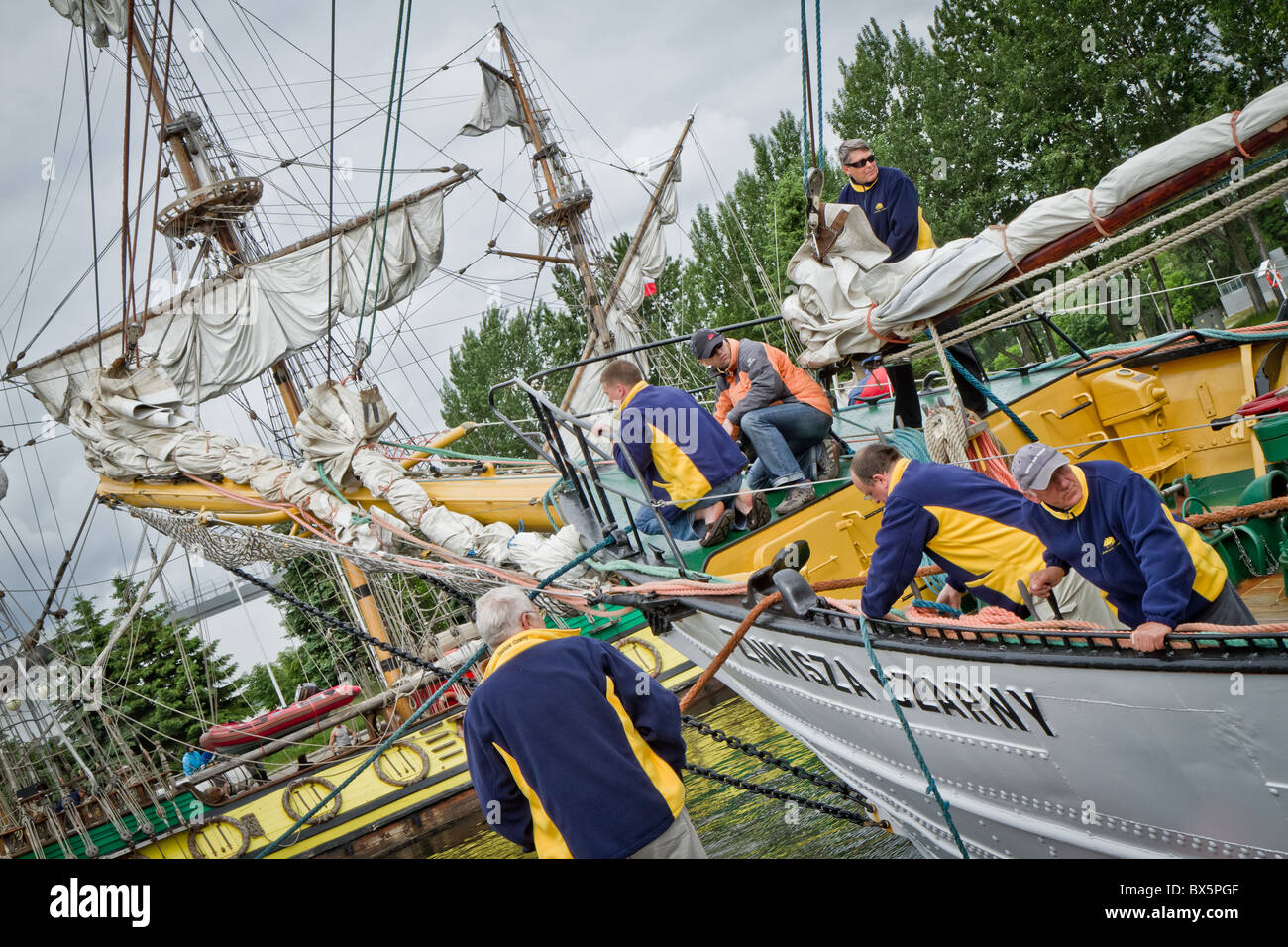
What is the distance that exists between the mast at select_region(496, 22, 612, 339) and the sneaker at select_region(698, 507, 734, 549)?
65.9 ft

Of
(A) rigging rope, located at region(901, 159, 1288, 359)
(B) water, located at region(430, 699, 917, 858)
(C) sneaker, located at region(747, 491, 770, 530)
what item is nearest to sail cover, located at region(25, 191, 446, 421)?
(B) water, located at region(430, 699, 917, 858)

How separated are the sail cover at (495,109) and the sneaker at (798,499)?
68.8 feet

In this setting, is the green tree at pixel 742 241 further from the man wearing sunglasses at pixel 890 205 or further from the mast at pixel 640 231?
the man wearing sunglasses at pixel 890 205

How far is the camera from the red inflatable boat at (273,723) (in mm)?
13125

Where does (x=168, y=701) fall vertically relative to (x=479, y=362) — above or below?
below

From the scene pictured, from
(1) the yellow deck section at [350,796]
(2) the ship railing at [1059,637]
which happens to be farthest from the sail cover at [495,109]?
(2) the ship railing at [1059,637]

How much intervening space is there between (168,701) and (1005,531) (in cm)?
2256

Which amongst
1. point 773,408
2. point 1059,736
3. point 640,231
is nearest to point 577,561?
point 773,408

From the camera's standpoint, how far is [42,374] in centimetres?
1689

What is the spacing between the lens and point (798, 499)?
5574mm
